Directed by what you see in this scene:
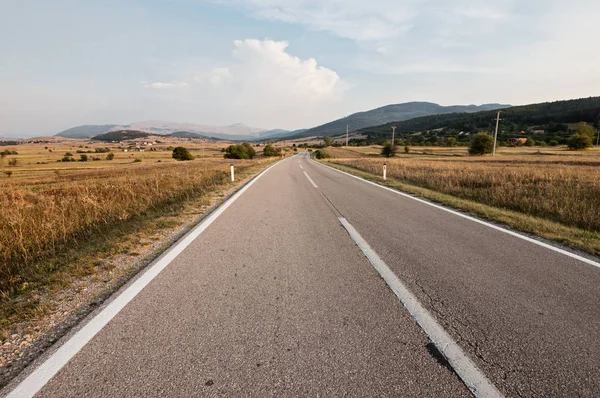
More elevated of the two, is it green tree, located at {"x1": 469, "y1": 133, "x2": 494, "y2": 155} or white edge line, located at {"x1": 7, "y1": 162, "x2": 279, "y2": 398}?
green tree, located at {"x1": 469, "y1": 133, "x2": 494, "y2": 155}

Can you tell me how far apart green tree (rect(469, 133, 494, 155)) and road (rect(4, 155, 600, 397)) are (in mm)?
64022

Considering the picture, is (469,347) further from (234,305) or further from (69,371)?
(69,371)

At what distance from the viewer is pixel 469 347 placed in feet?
7.67

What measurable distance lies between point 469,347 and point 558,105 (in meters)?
177

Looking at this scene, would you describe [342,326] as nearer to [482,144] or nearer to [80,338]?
[80,338]

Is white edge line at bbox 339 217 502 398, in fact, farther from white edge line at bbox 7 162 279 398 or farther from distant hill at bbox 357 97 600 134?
distant hill at bbox 357 97 600 134

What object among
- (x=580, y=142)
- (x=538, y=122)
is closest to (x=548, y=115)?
(x=538, y=122)

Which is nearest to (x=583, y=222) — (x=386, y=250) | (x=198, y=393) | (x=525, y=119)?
(x=386, y=250)

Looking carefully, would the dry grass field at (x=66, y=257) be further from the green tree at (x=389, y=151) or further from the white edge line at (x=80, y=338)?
the green tree at (x=389, y=151)

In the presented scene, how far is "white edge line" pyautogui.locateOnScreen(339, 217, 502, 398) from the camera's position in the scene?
1.94 m

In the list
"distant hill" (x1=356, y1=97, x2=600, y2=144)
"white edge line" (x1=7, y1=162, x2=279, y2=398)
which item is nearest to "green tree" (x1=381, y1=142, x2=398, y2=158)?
"distant hill" (x1=356, y1=97, x2=600, y2=144)

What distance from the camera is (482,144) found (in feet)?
192

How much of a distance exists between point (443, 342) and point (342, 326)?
831 millimetres

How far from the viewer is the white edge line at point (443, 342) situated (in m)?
1.94
